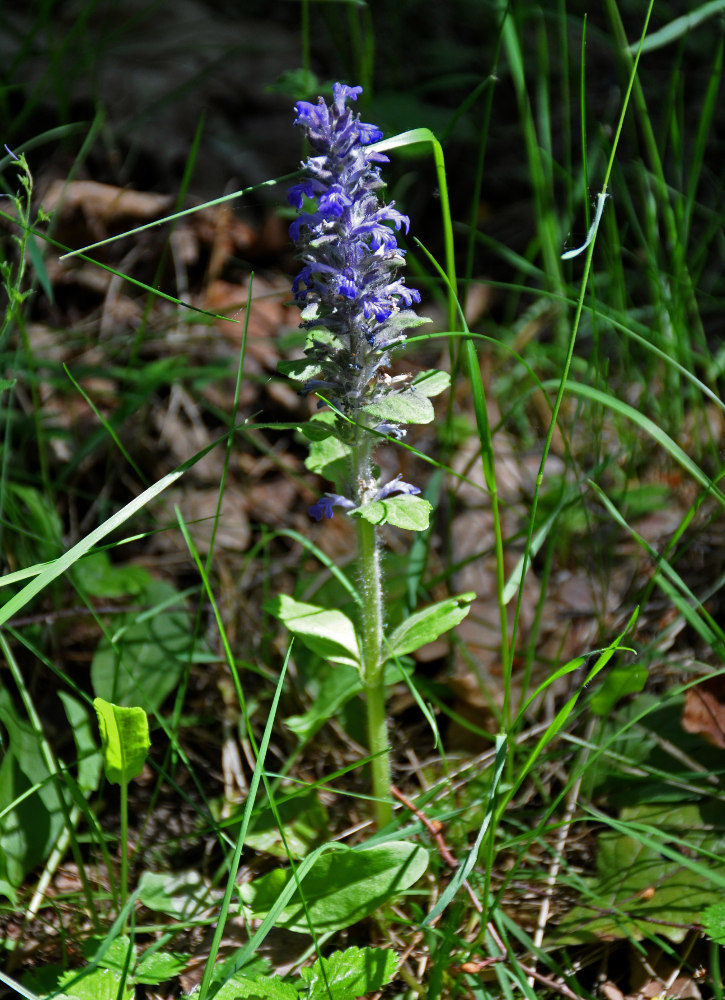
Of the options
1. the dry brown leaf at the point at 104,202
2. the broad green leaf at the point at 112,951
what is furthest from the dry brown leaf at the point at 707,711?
the dry brown leaf at the point at 104,202

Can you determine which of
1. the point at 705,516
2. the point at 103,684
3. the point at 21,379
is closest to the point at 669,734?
the point at 705,516

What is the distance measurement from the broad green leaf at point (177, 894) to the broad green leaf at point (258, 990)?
→ 12.5 inches

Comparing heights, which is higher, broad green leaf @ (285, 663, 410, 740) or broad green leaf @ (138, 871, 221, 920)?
broad green leaf @ (285, 663, 410, 740)

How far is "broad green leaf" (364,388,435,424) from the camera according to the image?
5.61 feet

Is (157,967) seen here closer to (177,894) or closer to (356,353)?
(177,894)

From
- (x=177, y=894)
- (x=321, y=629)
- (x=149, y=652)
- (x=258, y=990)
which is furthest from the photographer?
(x=149, y=652)

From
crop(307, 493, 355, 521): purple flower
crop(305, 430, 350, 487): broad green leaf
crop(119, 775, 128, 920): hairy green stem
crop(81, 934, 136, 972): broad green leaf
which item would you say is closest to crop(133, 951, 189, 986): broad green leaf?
crop(81, 934, 136, 972): broad green leaf

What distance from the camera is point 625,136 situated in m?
3.61

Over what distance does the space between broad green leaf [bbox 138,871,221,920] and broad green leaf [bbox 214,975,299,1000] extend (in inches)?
12.5

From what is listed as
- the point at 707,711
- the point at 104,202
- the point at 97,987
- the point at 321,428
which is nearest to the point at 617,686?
the point at 707,711

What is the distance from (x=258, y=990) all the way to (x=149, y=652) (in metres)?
1.05

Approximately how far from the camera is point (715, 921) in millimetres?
1696

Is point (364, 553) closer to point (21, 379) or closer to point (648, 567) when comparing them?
point (648, 567)

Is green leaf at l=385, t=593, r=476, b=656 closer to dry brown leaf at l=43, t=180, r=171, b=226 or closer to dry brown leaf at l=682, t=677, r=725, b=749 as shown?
dry brown leaf at l=682, t=677, r=725, b=749
